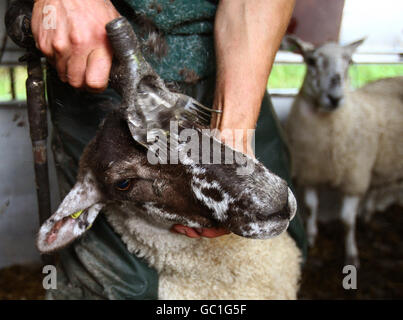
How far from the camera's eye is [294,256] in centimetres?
170

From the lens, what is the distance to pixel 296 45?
10.3ft

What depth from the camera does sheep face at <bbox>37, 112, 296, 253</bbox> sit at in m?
0.98

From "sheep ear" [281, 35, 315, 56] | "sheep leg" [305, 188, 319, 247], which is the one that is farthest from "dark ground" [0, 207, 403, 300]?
"sheep ear" [281, 35, 315, 56]

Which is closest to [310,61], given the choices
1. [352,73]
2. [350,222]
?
[352,73]

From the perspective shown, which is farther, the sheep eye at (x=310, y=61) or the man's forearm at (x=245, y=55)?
the sheep eye at (x=310, y=61)

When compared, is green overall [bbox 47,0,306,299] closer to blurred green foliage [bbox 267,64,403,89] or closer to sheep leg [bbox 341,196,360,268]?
sheep leg [bbox 341,196,360,268]

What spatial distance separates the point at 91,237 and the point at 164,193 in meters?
0.56

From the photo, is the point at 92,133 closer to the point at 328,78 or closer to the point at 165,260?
the point at 165,260

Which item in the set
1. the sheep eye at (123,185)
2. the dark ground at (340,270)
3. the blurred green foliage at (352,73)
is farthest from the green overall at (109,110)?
the blurred green foliage at (352,73)

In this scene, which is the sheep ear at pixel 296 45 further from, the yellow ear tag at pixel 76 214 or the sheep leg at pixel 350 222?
the yellow ear tag at pixel 76 214

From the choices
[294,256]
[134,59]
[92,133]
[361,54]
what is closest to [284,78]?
[361,54]

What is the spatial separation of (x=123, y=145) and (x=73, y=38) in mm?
335

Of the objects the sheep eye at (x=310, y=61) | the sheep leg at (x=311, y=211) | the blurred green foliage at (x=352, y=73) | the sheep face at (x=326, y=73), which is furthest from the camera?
the blurred green foliage at (x=352, y=73)

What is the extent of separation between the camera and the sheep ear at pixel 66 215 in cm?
133
